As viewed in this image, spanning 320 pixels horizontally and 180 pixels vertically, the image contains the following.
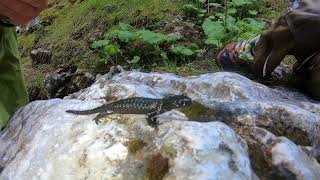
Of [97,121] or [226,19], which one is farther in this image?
[226,19]

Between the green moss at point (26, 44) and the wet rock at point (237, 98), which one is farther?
the green moss at point (26, 44)

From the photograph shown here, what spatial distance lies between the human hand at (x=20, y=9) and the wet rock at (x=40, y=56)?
3474mm

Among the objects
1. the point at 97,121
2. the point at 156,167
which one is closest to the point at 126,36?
the point at 97,121

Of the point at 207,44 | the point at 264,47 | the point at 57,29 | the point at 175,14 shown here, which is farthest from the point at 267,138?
the point at 57,29

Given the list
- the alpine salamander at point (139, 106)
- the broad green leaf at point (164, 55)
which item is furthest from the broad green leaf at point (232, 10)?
the alpine salamander at point (139, 106)

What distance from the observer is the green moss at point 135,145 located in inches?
91.0

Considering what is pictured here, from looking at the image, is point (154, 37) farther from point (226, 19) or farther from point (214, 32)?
point (226, 19)

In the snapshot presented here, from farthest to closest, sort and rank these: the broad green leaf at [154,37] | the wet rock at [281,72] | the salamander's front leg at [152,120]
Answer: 1. the broad green leaf at [154,37]
2. the wet rock at [281,72]
3. the salamander's front leg at [152,120]

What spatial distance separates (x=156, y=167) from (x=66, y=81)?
294 cm

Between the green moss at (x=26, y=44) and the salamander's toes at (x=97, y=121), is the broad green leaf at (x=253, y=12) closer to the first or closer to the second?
the green moss at (x=26, y=44)

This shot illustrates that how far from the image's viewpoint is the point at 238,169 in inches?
83.5

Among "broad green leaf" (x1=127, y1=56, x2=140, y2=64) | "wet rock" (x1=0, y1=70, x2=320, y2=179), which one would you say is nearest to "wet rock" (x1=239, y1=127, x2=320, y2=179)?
"wet rock" (x1=0, y1=70, x2=320, y2=179)

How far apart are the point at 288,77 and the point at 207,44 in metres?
1.61

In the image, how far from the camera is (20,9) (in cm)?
280
